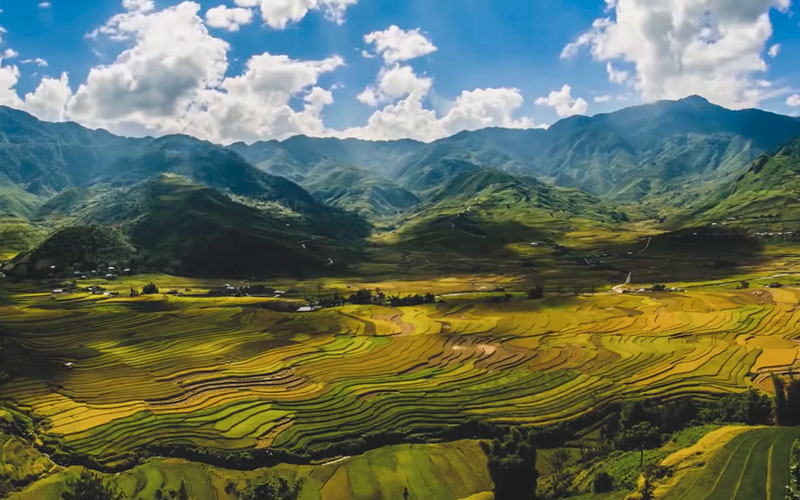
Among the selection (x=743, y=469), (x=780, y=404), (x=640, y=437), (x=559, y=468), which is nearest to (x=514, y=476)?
(x=559, y=468)

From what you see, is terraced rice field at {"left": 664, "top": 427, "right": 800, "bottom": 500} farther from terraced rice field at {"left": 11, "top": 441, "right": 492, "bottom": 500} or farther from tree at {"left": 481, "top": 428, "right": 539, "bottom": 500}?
terraced rice field at {"left": 11, "top": 441, "right": 492, "bottom": 500}

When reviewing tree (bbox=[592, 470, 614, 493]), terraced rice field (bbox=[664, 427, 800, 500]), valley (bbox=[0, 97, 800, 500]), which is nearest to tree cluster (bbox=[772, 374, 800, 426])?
valley (bbox=[0, 97, 800, 500])

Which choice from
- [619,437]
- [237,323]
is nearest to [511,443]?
[619,437]

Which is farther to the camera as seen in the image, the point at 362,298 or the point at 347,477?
the point at 362,298

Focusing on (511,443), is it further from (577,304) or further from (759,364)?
(577,304)

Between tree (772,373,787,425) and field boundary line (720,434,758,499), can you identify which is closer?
field boundary line (720,434,758,499)

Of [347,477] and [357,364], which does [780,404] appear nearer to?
[347,477]
